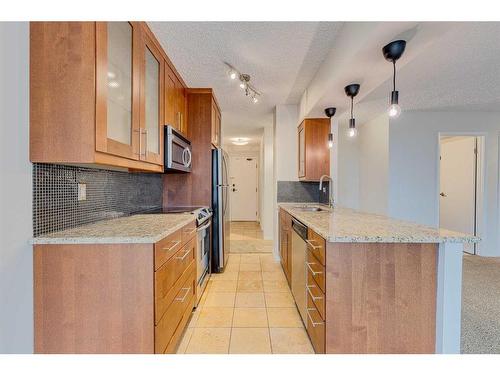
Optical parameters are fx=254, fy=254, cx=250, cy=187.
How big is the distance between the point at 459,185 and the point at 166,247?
5048 mm

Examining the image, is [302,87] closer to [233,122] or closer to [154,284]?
[233,122]

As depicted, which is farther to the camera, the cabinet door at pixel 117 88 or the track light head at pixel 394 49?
the track light head at pixel 394 49

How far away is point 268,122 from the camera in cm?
479

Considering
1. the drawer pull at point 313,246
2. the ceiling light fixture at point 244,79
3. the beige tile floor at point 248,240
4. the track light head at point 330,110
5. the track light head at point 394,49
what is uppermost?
the ceiling light fixture at point 244,79

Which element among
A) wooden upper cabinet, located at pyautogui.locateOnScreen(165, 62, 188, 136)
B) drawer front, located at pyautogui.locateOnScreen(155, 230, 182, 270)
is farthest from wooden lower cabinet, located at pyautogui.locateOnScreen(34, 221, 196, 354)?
wooden upper cabinet, located at pyautogui.locateOnScreen(165, 62, 188, 136)

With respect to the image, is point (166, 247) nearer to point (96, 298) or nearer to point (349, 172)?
point (96, 298)

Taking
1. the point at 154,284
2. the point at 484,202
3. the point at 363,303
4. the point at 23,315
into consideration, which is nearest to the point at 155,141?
the point at 154,284

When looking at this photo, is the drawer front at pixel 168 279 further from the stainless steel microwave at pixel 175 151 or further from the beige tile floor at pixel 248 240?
the beige tile floor at pixel 248 240

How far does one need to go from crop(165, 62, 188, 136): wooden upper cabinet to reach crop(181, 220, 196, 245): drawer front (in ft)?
3.12

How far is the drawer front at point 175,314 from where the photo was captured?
4.44ft

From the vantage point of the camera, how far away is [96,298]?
1278 mm

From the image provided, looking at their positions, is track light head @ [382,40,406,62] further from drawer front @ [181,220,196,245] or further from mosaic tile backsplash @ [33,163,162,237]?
mosaic tile backsplash @ [33,163,162,237]

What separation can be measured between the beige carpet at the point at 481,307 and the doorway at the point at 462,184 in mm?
791

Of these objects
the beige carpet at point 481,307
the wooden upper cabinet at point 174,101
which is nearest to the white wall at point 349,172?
the beige carpet at point 481,307
